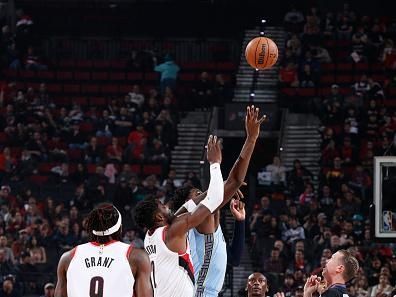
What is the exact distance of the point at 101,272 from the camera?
22.4ft

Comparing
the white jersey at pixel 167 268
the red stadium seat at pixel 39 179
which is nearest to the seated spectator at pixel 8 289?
the red stadium seat at pixel 39 179

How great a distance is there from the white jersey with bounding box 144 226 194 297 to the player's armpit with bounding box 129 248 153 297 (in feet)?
2.20

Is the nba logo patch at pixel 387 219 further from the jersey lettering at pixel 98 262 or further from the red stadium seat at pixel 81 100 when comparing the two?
the red stadium seat at pixel 81 100

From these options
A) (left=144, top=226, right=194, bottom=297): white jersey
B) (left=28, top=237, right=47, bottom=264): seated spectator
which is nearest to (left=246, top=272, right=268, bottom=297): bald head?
(left=144, top=226, right=194, bottom=297): white jersey

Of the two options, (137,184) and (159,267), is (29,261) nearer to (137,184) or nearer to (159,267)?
(137,184)

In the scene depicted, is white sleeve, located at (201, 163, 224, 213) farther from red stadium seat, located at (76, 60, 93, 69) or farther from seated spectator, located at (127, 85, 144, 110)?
red stadium seat, located at (76, 60, 93, 69)

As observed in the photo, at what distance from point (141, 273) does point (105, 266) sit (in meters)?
0.22

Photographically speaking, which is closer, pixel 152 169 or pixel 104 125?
pixel 152 169

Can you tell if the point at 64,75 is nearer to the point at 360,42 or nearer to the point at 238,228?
the point at 360,42

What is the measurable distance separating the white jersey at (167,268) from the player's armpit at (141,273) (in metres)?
0.67

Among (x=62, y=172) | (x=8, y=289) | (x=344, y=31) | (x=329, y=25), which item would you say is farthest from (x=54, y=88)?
(x=8, y=289)

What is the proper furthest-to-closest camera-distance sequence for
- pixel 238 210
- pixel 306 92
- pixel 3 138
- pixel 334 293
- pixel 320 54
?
pixel 320 54
pixel 306 92
pixel 3 138
pixel 238 210
pixel 334 293

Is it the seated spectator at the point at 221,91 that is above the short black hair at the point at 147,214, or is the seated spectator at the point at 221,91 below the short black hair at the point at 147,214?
above

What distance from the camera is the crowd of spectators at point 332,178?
17031mm
